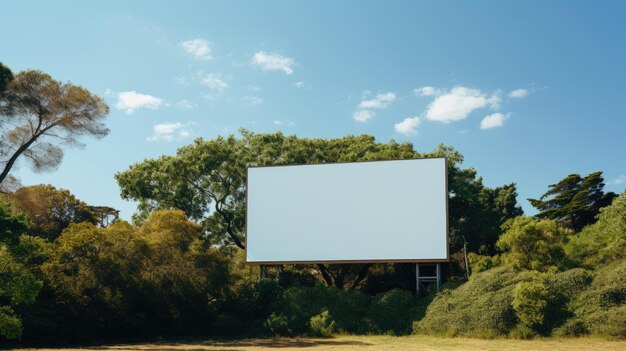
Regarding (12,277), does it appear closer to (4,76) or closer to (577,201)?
(4,76)

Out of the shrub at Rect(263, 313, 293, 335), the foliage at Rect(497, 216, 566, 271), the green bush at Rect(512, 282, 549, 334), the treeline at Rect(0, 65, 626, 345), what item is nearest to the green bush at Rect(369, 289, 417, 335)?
the treeline at Rect(0, 65, 626, 345)

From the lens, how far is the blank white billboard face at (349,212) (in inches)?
992

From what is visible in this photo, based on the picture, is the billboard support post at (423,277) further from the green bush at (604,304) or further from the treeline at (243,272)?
the green bush at (604,304)

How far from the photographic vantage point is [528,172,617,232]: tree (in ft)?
125

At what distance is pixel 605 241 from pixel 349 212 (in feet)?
33.7

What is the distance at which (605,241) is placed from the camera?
24.1 m

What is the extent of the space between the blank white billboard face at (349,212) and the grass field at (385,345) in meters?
4.63

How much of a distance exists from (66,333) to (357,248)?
11718 millimetres

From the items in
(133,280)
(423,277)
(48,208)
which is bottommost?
(133,280)

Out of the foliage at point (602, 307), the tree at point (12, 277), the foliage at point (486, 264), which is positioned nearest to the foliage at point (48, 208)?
the tree at point (12, 277)

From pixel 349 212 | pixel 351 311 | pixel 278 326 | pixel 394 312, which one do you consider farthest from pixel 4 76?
pixel 394 312

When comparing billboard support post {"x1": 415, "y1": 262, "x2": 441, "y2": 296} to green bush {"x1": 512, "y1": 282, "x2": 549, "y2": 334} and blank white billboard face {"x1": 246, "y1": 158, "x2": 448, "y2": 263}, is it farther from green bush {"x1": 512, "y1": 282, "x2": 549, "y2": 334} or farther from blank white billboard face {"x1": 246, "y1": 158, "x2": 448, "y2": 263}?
green bush {"x1": 512, "y1": 282, "x2": 549, "y2": 334}

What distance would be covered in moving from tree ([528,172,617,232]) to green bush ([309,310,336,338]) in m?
22.0

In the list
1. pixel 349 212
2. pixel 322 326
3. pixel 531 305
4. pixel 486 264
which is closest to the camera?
pixel 531 305
